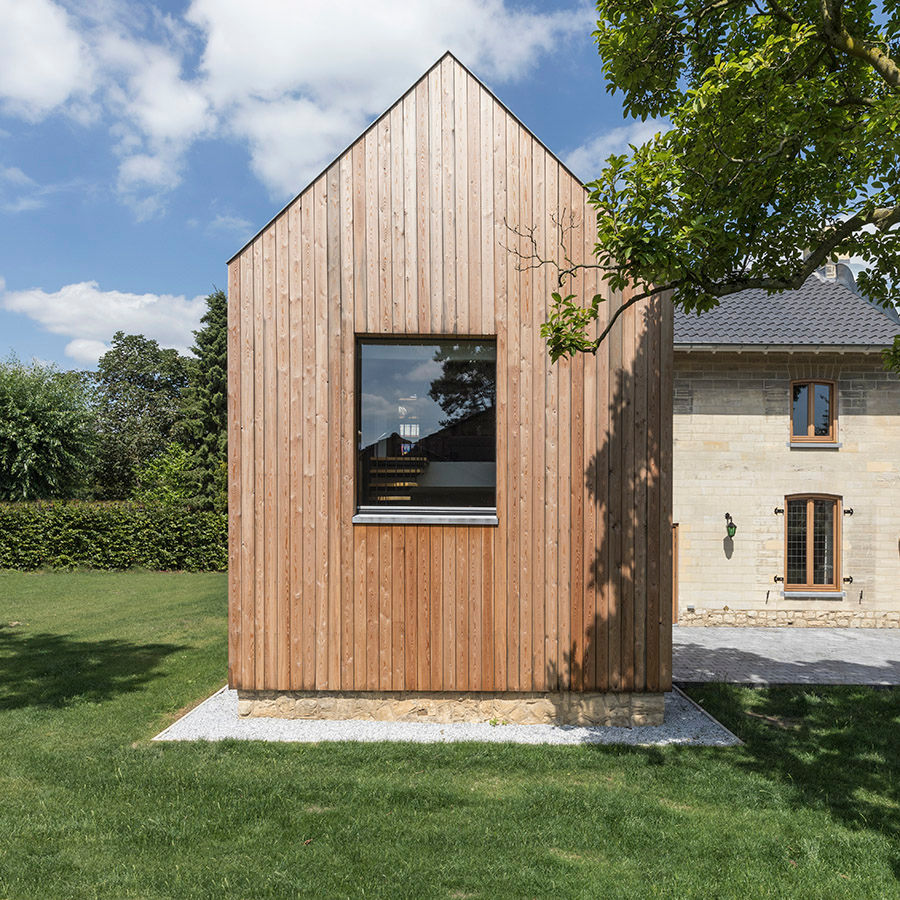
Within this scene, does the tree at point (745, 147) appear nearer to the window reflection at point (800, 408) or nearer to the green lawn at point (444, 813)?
the green lawn at point (444, 813)

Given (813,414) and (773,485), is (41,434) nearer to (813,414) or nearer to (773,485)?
(773,485)

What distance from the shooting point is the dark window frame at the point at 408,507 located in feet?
19.9

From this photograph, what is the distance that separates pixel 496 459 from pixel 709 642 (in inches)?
252

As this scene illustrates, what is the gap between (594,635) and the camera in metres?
6.00

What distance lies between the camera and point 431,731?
5820 millimetres

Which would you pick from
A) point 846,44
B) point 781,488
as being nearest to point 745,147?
point 846,44

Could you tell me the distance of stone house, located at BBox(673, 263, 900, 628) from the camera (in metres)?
11.8

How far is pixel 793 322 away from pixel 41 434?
2498cm

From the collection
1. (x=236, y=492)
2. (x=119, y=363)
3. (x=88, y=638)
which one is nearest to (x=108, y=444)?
(x=119, y=363)

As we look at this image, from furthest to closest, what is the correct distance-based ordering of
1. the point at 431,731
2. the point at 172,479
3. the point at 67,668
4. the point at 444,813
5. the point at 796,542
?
the point at 172,479, the point at 796,542, the point at 67,668, the point at 431,731, the point at 444,813

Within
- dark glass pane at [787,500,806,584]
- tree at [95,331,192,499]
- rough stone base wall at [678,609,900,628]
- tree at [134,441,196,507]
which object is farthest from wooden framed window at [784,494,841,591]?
tree at [95,331,192,499]

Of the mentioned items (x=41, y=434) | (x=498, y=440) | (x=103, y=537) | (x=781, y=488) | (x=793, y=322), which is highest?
(x=793, y=322)

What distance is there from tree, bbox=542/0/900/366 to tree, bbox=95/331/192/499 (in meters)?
28.4

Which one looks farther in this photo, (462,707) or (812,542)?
(812,542)
